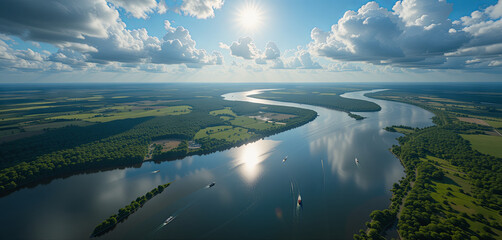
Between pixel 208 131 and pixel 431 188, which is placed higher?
pixel 208 131

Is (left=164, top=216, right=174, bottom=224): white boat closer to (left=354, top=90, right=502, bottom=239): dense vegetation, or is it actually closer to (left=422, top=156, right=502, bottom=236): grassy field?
(left=354, top=90, right=502, bottom=239): dense vegetation

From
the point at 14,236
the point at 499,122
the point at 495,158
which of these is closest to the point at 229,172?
the point at 14,236

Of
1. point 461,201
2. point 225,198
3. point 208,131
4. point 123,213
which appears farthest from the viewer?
point 208,131

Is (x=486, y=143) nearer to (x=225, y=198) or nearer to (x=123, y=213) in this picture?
(x=225, y=198)

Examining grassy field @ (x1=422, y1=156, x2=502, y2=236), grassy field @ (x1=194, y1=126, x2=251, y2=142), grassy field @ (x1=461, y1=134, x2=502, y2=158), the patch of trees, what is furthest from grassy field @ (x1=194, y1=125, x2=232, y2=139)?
grassy field @ (x1=461, y1=134, x2=502, y2=158)

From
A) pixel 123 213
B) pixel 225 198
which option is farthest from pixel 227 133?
pixel 123 213

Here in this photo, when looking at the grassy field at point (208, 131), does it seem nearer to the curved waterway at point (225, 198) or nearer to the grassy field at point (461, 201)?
the curved waterway at point (225, 198)

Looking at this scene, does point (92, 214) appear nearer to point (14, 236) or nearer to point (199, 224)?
point (14, 236)
